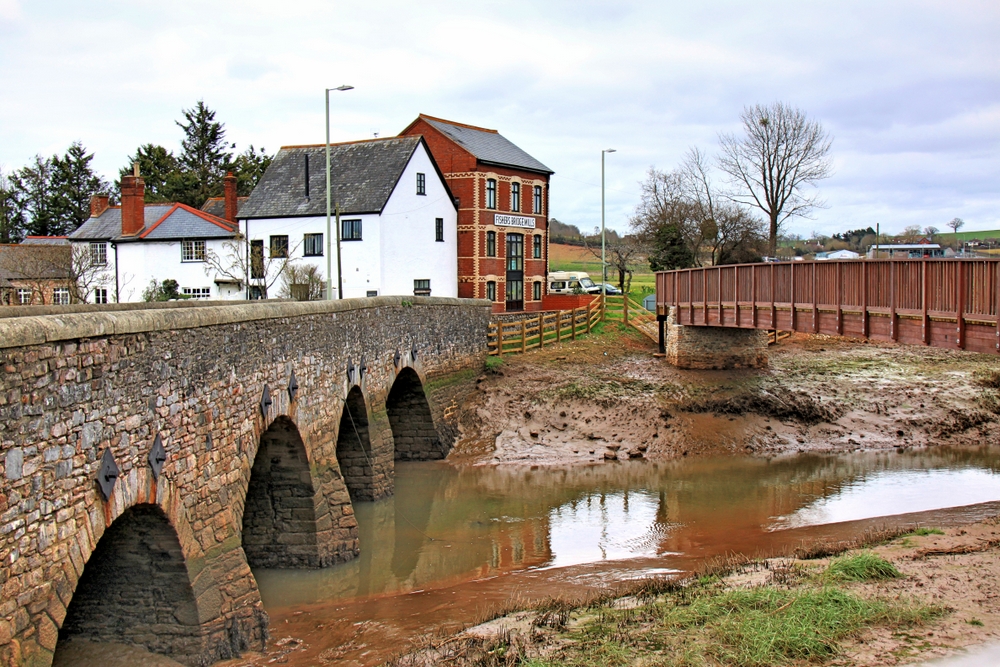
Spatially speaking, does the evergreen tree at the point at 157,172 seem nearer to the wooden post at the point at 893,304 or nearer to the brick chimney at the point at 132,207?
the brick chimney at the point at 132,207

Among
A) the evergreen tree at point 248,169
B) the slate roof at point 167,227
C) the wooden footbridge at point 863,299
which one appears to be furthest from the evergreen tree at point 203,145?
the wooden footbridge at point 863,299

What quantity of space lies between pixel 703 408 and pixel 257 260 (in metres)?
19.9

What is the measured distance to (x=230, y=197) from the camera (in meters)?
40.8

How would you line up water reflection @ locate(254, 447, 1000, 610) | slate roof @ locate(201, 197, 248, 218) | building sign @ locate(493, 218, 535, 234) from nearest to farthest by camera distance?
water reflection @ locate(254, 447, 1000, 610)
building sign @ locate(493, 218, 535, 234)
slate roof @ locate(201, 197, 248, 218)

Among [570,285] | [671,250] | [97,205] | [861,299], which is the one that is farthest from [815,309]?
[97,205]

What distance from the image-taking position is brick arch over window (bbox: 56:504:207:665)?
34.2 feet

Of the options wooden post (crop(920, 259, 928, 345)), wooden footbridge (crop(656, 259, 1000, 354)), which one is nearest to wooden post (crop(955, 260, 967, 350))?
wooden footbridge (crop(656, 259, 1000, 354))

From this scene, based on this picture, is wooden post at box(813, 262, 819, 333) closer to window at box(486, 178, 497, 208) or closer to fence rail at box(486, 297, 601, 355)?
fence rail at box(486, 297, 601, 355)

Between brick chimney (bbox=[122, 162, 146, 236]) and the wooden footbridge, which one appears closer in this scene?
the wooden footbridge

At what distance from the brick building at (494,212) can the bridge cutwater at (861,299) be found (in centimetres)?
1052

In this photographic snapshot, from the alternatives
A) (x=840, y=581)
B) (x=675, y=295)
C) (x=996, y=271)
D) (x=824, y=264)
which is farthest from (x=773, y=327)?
(x=840, y=581)

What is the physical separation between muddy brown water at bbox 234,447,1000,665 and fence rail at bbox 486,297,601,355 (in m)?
7.52

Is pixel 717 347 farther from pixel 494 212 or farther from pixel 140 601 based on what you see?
pixel 140 601

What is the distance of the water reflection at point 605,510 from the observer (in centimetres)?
1596
